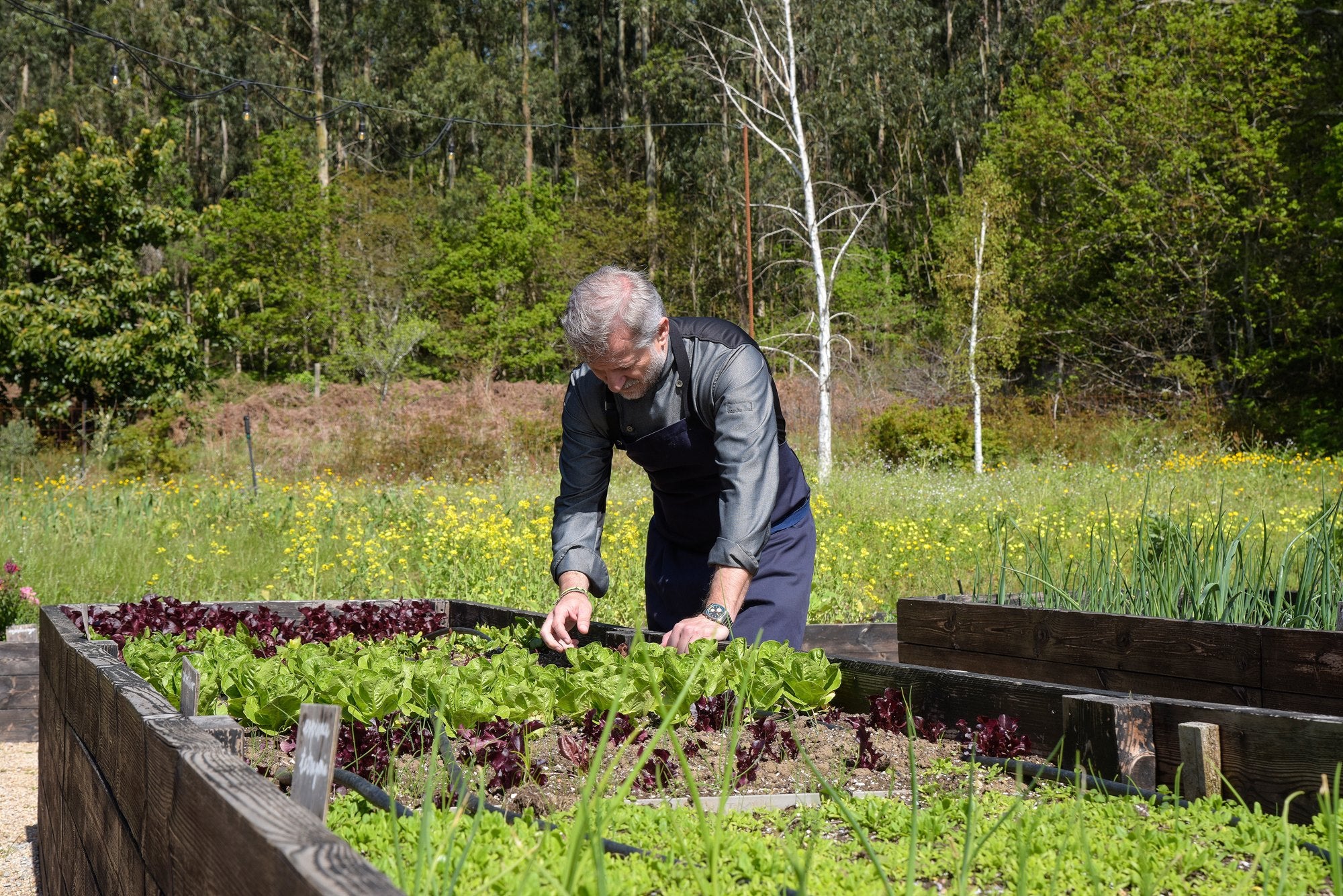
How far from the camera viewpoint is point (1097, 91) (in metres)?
25.8

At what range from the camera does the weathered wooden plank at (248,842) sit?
1064 millimetres

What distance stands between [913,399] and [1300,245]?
846cm

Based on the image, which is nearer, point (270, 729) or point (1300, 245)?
point (270, 729)

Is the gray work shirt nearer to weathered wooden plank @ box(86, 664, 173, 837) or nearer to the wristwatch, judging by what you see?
the wristwatch

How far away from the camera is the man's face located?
3.09 meters

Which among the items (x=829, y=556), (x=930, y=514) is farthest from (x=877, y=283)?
(x=829, y=556)

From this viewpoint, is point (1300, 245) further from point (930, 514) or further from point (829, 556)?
point (829, 556)

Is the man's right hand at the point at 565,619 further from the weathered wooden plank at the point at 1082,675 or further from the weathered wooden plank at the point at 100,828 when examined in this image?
the weathered wooden plank at the point at 1082,675

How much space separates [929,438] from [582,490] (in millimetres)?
16737

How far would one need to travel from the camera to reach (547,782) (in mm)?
2164

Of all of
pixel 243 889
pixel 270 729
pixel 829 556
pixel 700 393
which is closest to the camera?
pixel 243 889

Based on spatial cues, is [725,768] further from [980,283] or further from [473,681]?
[980,283]

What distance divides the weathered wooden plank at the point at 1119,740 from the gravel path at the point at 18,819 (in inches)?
139

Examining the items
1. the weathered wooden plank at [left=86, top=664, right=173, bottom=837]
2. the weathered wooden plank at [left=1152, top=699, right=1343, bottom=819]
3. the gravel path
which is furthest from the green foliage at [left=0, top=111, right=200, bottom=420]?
the weathered wooden plank at [left=1152, top=699, right=1343, bottom=819]
